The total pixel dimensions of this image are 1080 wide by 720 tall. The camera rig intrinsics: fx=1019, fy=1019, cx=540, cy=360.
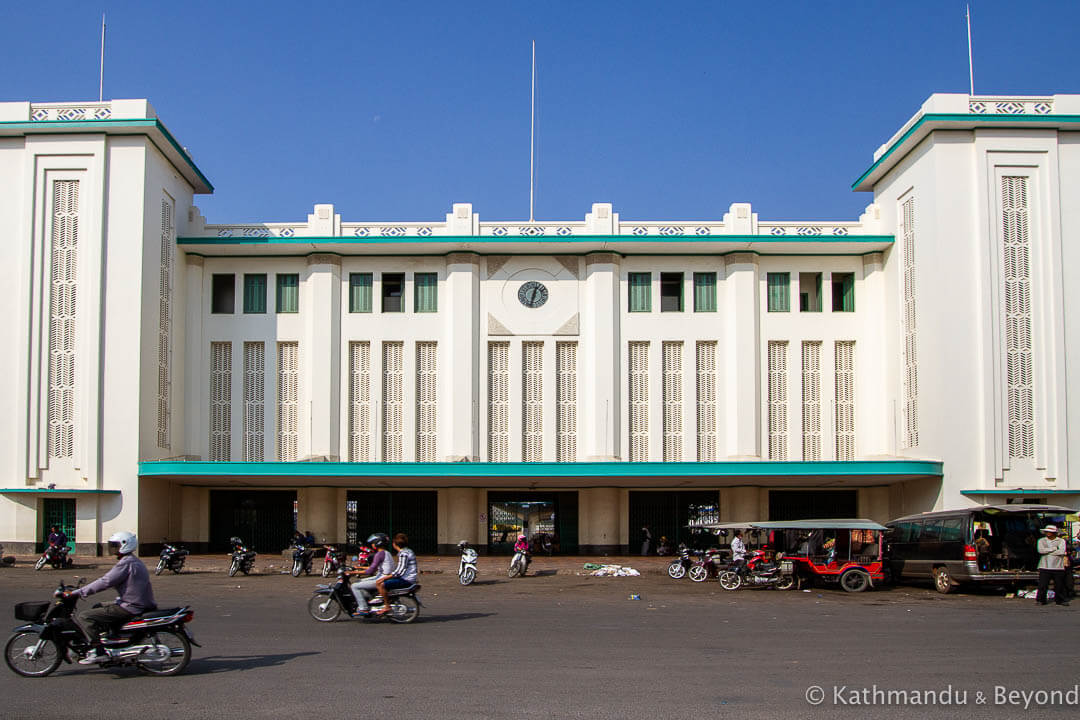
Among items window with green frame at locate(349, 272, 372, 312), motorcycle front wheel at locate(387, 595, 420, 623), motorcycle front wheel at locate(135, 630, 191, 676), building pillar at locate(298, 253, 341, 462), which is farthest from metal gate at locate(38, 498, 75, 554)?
motorcycle front wheel at locate(135, 630, 191, 676)

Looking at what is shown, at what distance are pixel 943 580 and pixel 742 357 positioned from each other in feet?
41.4

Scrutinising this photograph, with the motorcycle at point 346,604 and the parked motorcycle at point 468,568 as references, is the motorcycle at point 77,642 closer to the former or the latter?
the motorcycle at point 346,604

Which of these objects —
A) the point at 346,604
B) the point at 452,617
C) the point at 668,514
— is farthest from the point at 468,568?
the point at 668,514

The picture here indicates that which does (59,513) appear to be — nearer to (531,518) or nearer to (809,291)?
(531,518)

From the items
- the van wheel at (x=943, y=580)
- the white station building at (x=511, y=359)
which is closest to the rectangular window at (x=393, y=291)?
the white station building at (x=511, y=359)

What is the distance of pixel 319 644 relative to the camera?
13445mm

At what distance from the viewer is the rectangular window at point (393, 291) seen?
35625 mm

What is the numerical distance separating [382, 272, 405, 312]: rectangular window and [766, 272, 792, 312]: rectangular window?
12785 millimetres

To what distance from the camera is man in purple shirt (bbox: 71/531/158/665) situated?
429 inches

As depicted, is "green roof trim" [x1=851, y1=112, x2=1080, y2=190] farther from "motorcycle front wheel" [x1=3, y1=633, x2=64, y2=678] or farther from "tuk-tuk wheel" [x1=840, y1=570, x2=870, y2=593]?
"motorcycle front wheel" [x1=3, y1=633, x2=64, y2=678]

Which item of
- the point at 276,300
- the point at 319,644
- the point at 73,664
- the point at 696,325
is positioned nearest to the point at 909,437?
the point at 696,325

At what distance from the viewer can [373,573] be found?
1584cm

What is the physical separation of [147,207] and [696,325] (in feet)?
60.3

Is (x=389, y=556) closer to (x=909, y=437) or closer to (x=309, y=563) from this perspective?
(x=309, y=563)
